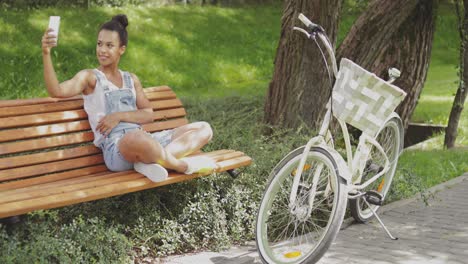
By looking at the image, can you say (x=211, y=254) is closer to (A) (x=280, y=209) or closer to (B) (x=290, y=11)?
(A) (x=280, y=209)

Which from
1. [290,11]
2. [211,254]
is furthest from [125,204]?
[290,11]

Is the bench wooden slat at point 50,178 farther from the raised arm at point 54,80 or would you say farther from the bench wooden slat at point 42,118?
the raised arm at point 54,80

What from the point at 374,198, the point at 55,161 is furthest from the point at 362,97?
the point at 55,161

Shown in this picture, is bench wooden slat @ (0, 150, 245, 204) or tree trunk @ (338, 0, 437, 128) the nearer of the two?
bench wooden slat @ (0, 150, 245, 204)

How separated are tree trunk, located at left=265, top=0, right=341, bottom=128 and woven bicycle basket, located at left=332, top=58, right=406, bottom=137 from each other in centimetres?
259

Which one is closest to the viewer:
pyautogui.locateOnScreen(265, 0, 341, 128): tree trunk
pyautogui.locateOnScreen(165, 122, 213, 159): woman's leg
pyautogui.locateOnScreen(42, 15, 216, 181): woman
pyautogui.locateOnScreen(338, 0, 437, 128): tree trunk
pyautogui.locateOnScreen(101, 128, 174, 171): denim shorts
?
pyautogui.locateOnScreen(42, 15, 216, 181): woman

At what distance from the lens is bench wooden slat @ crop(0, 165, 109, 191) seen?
15.4ft

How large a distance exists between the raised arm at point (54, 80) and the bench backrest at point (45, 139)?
28 cm

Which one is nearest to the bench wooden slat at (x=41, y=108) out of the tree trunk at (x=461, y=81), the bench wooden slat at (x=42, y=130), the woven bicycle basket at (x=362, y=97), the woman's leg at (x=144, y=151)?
the bench wooden slat at (x=42, y=130)

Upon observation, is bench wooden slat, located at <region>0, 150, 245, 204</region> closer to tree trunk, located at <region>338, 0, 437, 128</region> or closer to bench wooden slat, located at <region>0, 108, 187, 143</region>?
bench wooden slat, located at <region>0, 108, 187, 143</region>

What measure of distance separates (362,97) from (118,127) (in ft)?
5.63

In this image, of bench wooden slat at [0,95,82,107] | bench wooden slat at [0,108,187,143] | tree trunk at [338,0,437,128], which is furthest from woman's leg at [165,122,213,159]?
tree trunk at [338,0,437,128]

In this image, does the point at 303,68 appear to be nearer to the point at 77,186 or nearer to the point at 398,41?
the point at 398,41

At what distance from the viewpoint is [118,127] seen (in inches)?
203
